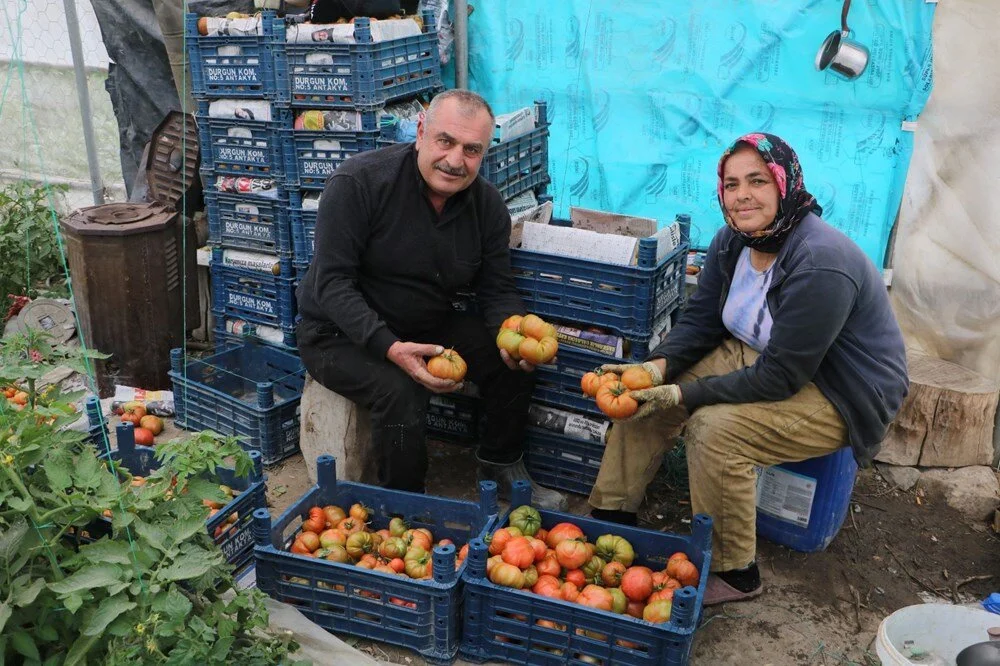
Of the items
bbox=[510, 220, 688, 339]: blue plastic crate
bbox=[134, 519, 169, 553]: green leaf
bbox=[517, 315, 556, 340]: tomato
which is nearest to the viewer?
bbox=[134, 519, 169, 553]: green leaf

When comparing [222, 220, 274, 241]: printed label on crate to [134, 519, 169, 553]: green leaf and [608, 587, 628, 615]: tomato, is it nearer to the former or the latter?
[134, 519, 169, 553]: green leaf

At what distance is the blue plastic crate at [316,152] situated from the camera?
17.1 feet

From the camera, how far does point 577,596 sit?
3.45m

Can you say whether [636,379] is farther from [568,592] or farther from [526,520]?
[568,592]

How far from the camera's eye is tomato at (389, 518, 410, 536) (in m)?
3.91

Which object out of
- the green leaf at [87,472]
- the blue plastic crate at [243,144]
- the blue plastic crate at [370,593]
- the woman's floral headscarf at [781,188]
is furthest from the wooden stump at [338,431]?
the woman's floral headscarf at [781,188]

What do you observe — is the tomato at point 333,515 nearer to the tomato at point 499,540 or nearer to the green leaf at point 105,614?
the tomato at point 499,540

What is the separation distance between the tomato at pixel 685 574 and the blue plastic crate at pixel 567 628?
44 millimetres

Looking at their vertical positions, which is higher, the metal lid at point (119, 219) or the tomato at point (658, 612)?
the metal lid at point (119, 219)

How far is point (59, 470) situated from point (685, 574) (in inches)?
90.8

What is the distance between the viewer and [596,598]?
3.40 metres

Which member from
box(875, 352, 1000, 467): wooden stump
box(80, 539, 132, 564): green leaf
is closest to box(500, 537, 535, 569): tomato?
box(80, 539, 132, 564): green leaf

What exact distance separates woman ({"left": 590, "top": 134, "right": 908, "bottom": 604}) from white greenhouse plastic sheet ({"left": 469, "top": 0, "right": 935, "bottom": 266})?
1902 millimetres

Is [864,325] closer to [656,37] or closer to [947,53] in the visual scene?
[947,53]
